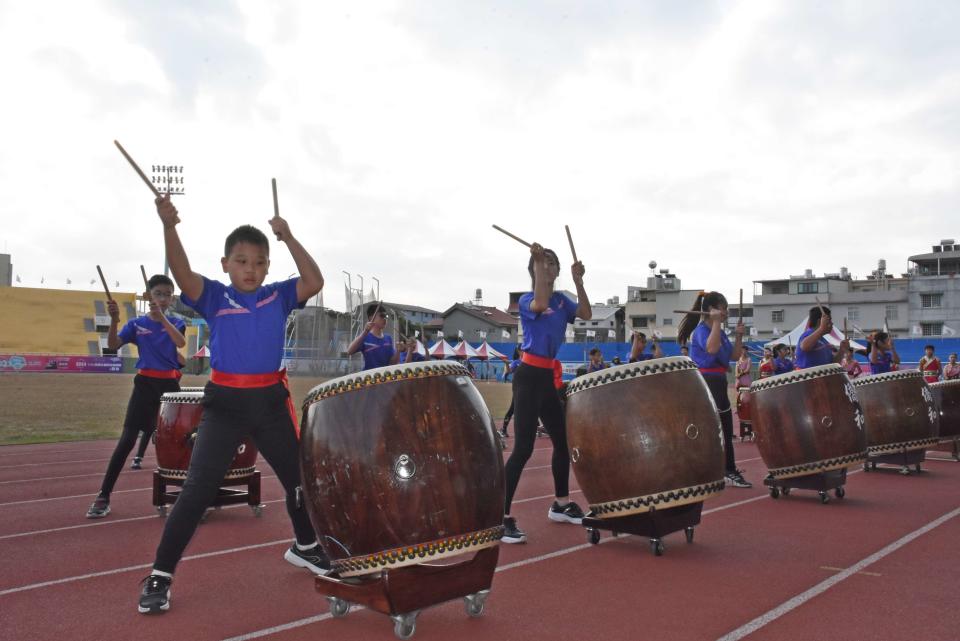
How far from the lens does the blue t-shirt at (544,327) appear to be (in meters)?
5.62

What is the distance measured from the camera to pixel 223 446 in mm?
4086

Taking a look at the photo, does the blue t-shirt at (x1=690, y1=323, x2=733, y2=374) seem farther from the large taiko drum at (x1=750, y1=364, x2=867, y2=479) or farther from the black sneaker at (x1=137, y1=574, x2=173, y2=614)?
the black sneaker at (x1=137, y1=574, x2=173, y2=614)

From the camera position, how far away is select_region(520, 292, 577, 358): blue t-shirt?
5.62 m

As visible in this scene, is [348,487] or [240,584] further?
[240,584]

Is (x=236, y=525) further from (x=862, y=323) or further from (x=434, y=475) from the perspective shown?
(x=862, y=323)

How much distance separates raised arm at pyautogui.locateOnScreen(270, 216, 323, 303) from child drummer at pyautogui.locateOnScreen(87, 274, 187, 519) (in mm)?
2541

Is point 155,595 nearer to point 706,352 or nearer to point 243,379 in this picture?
point 243,379

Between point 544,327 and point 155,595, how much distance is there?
9.70ft

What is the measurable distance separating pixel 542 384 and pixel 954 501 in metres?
4.15

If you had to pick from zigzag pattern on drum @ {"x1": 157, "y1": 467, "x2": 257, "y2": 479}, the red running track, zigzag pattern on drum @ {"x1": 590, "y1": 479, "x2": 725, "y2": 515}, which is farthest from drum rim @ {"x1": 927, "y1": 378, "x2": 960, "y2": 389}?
zigzag pattern on drum @ {"x1": 157, "y1": 467, "x2": 257, "y2": 479}

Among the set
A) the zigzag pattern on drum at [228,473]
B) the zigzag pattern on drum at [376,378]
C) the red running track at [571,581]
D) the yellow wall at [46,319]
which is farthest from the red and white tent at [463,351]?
the zigzag pattern on drum at [376,378]

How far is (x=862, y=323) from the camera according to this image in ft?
196

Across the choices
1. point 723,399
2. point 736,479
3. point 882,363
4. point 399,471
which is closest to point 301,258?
point 399,471

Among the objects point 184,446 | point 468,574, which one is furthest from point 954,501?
point 184,446
